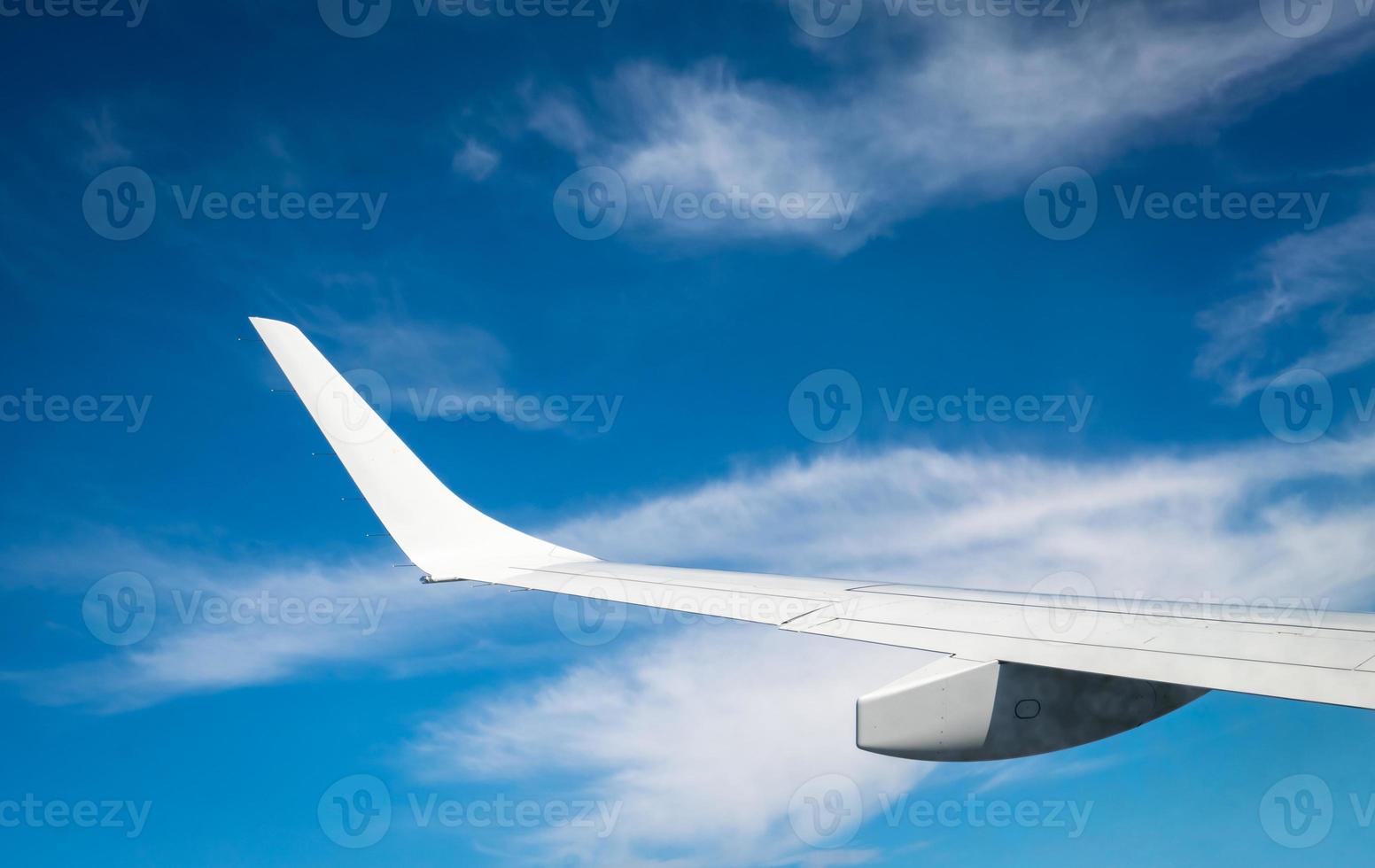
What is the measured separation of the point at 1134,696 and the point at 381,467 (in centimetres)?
776

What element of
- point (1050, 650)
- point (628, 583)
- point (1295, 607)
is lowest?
point (1050, 650)

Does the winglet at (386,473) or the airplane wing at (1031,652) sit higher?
the winglet at (386,473)

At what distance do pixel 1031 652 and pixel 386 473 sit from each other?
7135mm

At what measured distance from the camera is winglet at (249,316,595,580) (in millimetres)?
8938

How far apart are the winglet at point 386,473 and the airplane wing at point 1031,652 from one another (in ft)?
5.12

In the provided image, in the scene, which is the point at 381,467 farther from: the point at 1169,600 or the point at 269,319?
the point at 1169,600

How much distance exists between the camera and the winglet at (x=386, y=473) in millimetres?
8938

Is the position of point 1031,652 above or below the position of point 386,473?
below

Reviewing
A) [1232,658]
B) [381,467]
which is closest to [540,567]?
[381,467]

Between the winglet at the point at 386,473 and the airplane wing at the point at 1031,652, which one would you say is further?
the winglet at the point at 386,473

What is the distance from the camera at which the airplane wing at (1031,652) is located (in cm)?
444

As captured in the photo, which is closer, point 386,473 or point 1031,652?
point 1031,652

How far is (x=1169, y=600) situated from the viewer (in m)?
6.38

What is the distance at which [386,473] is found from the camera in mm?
9227
